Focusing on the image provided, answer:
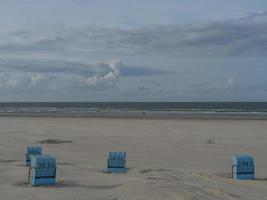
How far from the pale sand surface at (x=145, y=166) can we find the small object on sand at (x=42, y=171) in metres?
0.27

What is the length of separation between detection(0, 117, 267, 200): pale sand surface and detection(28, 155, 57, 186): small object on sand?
0.88 feet

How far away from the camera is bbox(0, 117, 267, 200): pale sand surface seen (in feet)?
40.3

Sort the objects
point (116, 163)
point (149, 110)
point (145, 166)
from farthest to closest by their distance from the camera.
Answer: point (149, 110), point (145, 166), point (116, 163)

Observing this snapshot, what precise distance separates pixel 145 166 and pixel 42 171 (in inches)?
251

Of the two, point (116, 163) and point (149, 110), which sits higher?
point (149, 110)

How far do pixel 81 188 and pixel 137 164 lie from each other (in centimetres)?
662

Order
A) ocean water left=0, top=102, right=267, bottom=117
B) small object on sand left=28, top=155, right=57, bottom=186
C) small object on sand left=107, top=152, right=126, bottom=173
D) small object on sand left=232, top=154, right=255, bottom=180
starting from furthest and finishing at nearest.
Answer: ocean water left=0, top=102, right=267, bottom=117 < small object on sand left=107, top=152, right=126, bottom=173 < small object on sand left=232, top=154, right=255, bottom=180 < small object on sand left=28, top=155, right=57, bottom=186

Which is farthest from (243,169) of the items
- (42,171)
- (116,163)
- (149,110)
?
(149,110)

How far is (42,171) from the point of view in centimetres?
1327

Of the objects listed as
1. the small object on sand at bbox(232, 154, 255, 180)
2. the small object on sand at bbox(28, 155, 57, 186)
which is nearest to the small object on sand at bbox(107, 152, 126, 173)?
the small object on sand at bbox(28, 155, 57, 186)

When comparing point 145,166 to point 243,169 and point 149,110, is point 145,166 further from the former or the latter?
point 149,110

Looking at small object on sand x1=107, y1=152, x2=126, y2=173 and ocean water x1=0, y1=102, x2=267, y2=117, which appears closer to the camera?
small object on sand x1=107, y1=152, x2=126, y2=173

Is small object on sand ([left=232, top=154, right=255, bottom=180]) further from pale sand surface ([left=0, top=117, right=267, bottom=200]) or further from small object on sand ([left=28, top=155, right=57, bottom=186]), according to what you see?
small object on sand ([left=28, top=155, right=57, bottom=186])

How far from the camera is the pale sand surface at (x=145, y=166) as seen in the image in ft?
40.3
